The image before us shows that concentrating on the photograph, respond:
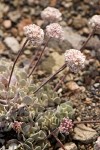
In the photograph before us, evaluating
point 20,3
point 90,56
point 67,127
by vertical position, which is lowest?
point 67,127

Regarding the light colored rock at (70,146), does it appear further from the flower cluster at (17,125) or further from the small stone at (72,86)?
the small stone at (72,86)

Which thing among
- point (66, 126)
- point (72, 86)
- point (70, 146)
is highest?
point (72, 86)

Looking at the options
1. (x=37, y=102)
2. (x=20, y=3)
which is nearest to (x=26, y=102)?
(x=37, y=102)

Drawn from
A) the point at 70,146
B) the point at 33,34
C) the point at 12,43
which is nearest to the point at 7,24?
the point at 12,43

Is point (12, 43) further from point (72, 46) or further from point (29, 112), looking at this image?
point (29, 112)

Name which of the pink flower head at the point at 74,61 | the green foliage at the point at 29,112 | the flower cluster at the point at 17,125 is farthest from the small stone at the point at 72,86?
the flower cluster at the point at 17,125

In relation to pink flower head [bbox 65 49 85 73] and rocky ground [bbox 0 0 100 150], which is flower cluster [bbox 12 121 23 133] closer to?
rocky ground [bbox 0 0 100 150]

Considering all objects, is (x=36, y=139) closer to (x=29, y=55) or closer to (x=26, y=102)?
(x=26, y=102)
